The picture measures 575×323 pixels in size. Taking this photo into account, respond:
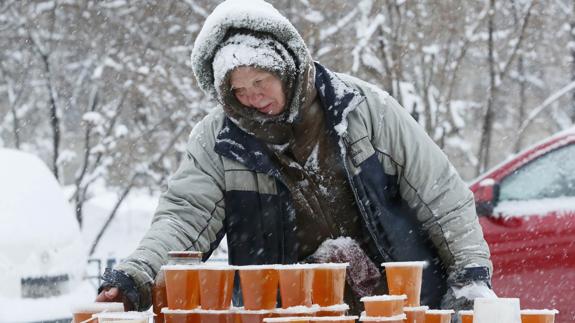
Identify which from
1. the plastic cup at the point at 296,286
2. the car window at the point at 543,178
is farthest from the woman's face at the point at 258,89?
the car window at the point at 543,178

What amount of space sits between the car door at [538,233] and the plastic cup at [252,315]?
3540 millimetres

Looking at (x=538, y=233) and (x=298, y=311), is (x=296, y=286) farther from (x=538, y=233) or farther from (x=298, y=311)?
(x=538, y=233)

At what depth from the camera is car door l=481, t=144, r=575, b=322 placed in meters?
5.36

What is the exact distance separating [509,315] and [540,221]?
3.54m

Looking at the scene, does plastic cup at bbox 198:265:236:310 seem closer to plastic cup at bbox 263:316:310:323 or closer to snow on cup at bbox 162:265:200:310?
snow on cup at bbox 162:265:200:310

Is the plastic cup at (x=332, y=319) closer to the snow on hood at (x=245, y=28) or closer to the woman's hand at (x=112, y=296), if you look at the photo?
the woman's hand at (x=112, y=296)

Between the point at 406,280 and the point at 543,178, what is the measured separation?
12.1ft

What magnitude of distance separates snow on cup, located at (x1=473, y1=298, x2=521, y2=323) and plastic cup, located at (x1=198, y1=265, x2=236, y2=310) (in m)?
0.58

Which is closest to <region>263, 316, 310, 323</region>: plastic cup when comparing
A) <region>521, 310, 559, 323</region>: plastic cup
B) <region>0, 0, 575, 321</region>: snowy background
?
<region>521, 310, 559, 323</region>: plastic cup

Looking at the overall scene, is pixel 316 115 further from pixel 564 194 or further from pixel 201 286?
pixel 564 194

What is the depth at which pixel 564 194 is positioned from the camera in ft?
18.4

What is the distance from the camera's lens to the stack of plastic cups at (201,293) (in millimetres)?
2186

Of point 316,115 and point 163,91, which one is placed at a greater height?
point 163,91

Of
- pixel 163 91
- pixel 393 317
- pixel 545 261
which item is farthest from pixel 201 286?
pixel 163 91
